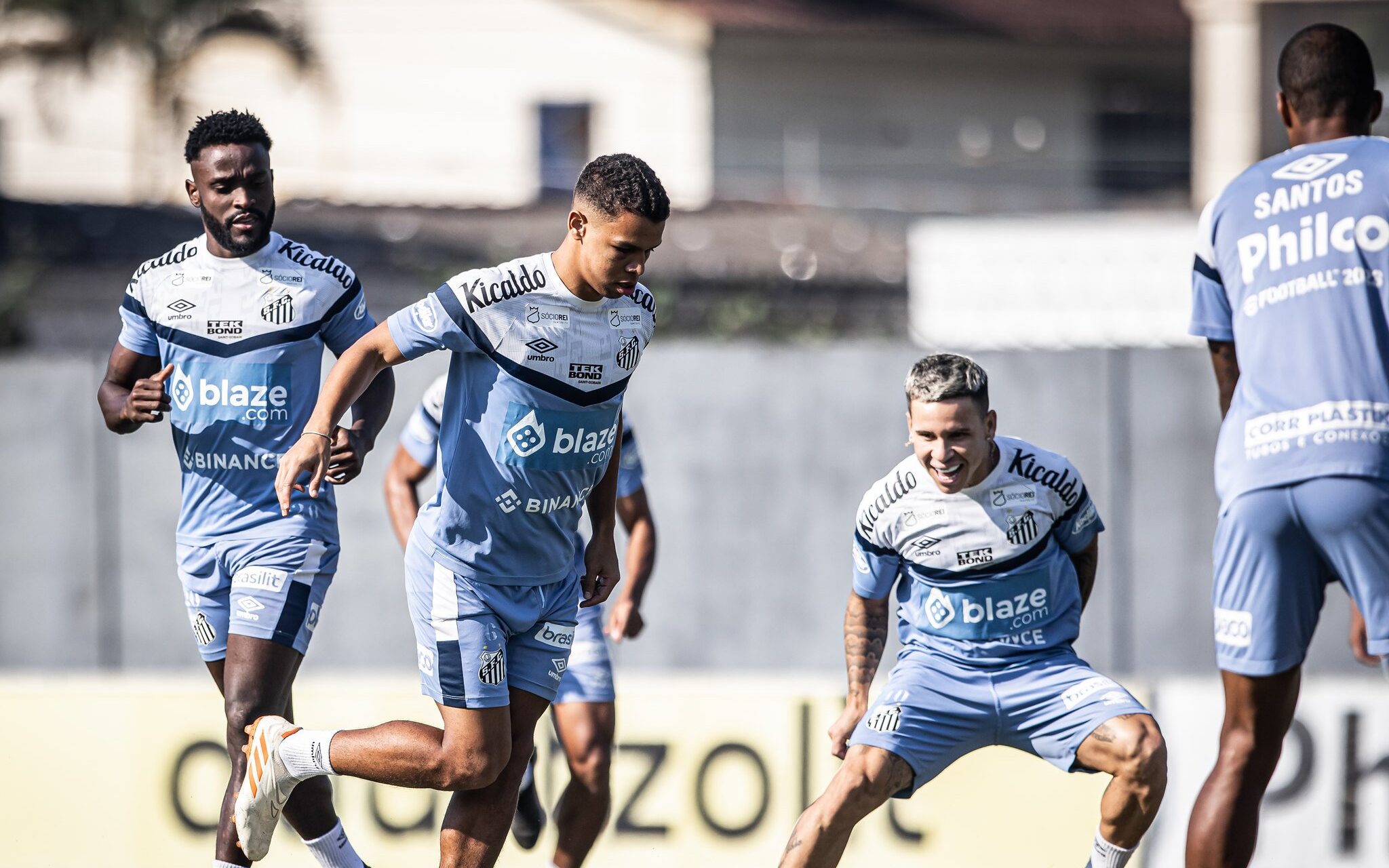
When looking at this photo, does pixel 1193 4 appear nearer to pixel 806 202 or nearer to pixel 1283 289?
pixel 806 202

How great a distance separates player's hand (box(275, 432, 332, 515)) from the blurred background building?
10.3 feet

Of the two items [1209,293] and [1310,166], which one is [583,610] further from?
[1310,166]

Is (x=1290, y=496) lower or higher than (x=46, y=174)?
lower

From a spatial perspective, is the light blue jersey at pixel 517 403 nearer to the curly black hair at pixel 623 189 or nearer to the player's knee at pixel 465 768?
the curly black hair at pixel 623 189

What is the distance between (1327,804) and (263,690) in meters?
4.46

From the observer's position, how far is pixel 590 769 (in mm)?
5824

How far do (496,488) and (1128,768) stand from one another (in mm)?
2167

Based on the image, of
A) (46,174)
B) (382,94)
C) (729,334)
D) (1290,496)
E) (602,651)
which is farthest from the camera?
(382,94)

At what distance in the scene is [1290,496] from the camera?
4.04 meters

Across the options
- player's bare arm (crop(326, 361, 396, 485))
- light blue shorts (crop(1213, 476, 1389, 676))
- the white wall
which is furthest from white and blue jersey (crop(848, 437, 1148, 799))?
the white wall

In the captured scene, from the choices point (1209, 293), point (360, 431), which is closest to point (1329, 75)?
point (1209, 293)

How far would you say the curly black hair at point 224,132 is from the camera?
16.6 feet

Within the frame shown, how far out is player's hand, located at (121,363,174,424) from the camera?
193 inches

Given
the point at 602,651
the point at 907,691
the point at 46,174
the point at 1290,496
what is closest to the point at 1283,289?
the point at 1290,496
